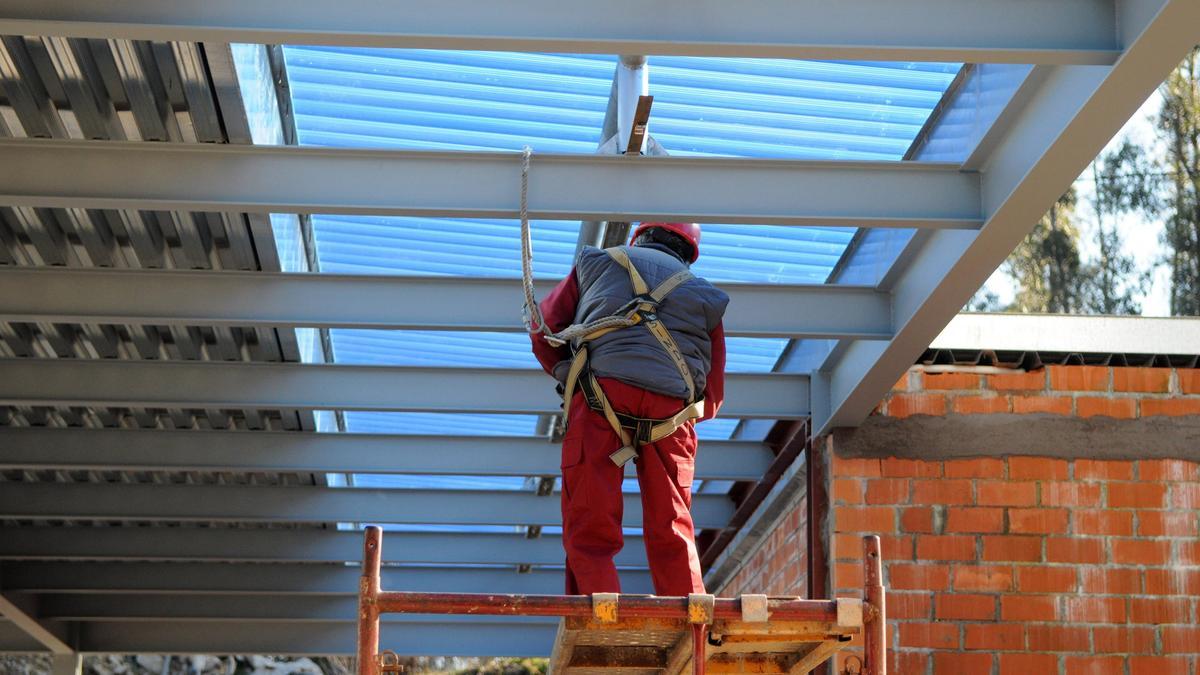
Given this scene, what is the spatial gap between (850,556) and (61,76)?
184 inches

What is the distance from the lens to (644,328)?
5984mm

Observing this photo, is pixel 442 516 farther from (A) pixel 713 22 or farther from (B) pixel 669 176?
(A) pixel 713 22

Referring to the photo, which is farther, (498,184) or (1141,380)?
(1141,380)

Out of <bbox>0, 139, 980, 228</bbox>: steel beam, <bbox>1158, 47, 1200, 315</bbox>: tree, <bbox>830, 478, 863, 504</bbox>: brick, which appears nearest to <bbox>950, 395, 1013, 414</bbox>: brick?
<bbox>830, 478, 863, 504</bbox>: brick

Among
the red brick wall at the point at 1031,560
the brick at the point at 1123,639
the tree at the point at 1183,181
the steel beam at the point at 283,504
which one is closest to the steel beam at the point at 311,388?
the red brick wall at the point at 1031,560

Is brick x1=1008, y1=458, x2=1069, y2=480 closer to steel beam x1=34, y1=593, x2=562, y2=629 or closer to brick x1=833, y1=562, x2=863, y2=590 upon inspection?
brick x1=833, y1=562, x2=863, y2=590

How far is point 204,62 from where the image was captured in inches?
257

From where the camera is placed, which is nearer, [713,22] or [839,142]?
[713,22]

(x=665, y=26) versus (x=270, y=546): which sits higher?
(x=665, y=26)

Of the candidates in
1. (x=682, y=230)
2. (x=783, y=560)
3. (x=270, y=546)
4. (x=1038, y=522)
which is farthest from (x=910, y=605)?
(x=270, y=546)

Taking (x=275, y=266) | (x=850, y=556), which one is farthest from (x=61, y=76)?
(x=850, y=556)

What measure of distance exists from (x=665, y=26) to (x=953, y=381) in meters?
4.12

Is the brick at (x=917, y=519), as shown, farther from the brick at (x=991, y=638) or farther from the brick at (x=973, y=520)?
the brick at (x=991, y=638)

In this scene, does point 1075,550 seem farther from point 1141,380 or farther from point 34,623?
point 34,623
